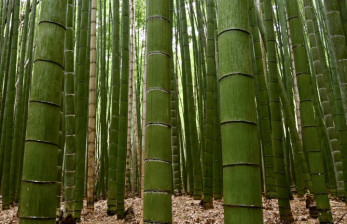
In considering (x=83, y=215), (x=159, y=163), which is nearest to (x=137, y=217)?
(x=83, y=215)

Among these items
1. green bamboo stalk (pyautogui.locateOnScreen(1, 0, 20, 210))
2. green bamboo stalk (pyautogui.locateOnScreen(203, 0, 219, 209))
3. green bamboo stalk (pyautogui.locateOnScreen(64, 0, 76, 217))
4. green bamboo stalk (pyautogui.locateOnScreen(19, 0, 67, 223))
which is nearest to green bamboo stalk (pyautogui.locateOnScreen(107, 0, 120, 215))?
green bamboo stalk (pyautogui.locateOnScreen(64, 0, 76, 217))

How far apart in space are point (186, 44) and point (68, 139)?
1.80 metres

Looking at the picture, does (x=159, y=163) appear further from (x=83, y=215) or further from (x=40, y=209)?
(x=83, y=215)

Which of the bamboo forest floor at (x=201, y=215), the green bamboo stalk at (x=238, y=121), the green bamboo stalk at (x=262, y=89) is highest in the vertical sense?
the green bamboo stalk at (x=262, y=89)

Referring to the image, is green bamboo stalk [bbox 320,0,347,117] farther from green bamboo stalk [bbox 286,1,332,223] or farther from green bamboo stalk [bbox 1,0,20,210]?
green bamboo stalk [bbox 1,0,20,210]

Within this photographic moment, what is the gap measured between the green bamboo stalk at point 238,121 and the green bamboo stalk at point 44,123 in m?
0.59

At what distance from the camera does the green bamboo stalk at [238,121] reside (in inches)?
36.6

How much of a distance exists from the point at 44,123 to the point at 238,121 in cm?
66

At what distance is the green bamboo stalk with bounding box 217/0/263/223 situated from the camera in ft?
3.05

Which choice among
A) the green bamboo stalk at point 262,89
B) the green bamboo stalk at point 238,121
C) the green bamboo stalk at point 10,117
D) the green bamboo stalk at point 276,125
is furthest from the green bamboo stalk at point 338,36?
the green bamboo stalk at point 10,117

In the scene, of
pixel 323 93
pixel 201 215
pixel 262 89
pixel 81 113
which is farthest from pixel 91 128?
pixel 323 93

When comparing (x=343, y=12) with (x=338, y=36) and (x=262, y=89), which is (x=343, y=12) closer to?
(x=338, y=36)

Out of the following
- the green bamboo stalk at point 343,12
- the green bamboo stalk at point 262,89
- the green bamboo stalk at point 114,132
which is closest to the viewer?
the green bamboo stalk at point 343,12

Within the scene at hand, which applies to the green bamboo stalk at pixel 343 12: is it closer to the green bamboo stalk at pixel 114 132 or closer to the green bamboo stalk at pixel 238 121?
the green bamboo stalk at pixel 238 121
